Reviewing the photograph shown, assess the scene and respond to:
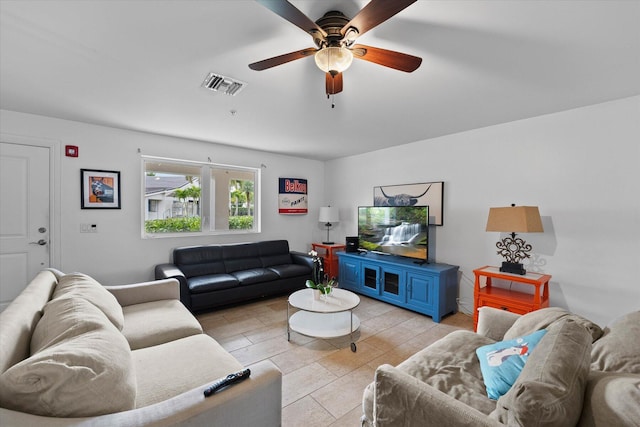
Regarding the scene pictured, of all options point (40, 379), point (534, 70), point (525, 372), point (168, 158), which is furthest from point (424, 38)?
point (168, 158)

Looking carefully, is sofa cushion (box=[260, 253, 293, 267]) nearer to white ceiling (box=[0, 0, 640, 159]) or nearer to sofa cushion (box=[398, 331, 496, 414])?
white ceiling (box=[0, 0, 640, 159])

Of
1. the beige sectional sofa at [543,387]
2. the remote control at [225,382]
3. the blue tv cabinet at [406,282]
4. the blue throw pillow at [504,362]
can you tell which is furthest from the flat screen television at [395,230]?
the remote control at [225,382]

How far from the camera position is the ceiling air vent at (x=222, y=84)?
2137 millimetres

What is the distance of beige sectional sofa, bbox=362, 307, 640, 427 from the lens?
869 mm

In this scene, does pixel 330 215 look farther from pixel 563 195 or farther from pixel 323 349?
pixel 563 195

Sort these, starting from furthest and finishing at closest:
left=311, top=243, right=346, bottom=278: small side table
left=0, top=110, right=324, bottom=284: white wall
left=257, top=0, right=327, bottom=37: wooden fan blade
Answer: left=311, top=243, right=346, bottom=278: small side table → left=0, top=110, right=324, bottom=284: white wall → left=257, top=0, right=327, bottom=37: wooden fan blade

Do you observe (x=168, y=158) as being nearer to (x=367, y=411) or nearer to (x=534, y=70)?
(x=367, y=411)

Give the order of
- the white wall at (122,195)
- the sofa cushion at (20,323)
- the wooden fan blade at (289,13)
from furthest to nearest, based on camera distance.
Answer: the white wall at (122,195) < the wooden fan blade at (289,13) < the sofa cushion at (20,323)

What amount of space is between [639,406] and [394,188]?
3.62 m

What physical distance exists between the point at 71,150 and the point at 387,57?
12.2ft

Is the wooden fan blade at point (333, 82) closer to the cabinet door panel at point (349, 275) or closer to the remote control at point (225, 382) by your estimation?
the remote control at point (225, 382)

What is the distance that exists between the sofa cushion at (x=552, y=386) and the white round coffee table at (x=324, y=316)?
5.30ft

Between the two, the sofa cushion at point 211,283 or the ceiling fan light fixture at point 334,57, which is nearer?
the ceiling fan light fixture at point 334,57

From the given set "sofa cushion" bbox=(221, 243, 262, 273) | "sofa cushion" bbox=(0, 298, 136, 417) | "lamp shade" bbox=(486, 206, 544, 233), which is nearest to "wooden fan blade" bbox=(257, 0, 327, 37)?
"sofa cushion" bbox=(0, 298, 136, 417)
